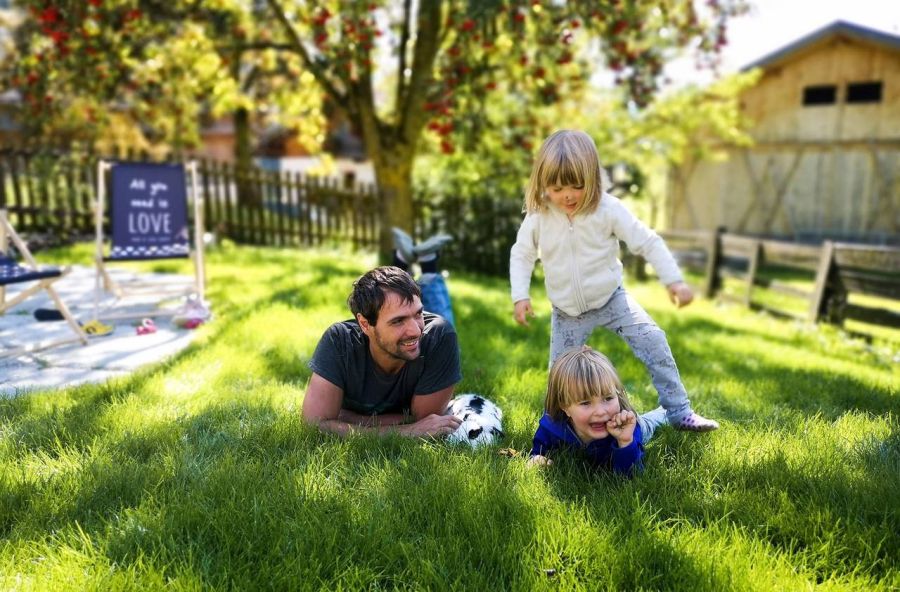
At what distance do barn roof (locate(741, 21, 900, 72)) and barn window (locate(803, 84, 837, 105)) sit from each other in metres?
1.07

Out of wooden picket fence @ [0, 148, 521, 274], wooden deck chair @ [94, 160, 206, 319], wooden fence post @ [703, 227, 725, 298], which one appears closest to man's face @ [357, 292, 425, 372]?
wooden deck chair @ [94, 160, 206, 319]

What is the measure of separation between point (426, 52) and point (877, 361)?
673cm

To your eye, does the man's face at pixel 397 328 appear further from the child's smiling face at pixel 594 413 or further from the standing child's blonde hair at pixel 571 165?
the standing child's blonde hair at pixel 571 165

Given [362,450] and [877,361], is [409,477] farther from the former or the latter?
[877,361]

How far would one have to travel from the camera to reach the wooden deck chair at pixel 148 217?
6453 mm

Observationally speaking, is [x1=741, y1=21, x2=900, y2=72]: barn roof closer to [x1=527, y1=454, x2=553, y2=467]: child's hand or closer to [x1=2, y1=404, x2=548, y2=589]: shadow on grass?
[x1=527, y1=454, x2=553, y2=467]: child's hand

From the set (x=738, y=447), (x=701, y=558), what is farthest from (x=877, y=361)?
(x=701, y=558)

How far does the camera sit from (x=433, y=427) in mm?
3146

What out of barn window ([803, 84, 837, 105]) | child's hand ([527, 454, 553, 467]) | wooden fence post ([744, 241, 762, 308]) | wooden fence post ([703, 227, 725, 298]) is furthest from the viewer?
barn window ([803, 84, 837, 105])

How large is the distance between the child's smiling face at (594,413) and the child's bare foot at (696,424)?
2.25ft

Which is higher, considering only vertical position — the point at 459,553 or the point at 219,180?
the point at 219,180

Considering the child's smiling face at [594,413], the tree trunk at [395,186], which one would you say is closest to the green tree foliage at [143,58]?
the tree trunk at [395,186]

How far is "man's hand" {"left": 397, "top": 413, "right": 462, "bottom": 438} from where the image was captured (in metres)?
3.13

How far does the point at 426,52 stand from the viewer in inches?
381
